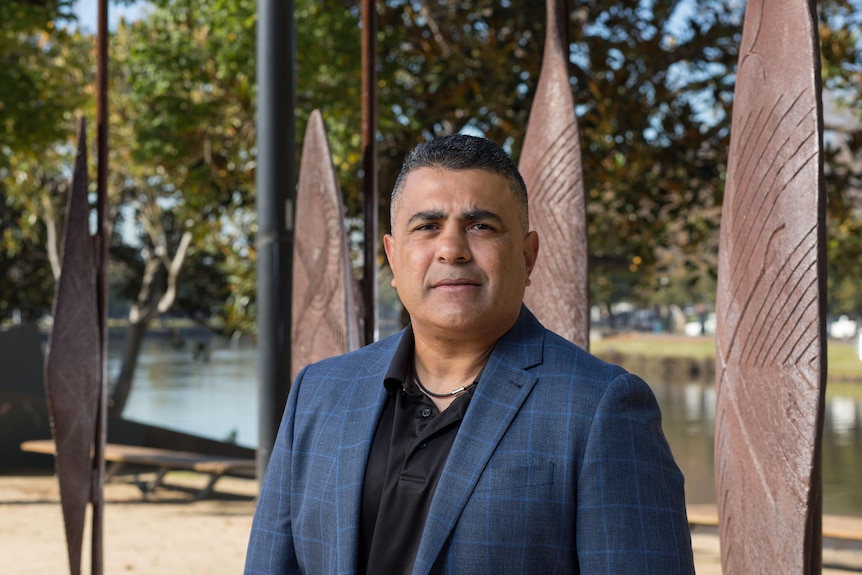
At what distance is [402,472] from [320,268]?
1.98m

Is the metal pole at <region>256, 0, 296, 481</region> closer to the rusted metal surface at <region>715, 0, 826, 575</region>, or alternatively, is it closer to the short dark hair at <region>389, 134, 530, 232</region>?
the rusted metal surface at <region>715, 0, 826, 575</region>

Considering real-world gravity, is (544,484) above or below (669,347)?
above

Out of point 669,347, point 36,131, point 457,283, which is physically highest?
point 36,131

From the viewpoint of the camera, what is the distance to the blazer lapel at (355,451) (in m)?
1.39

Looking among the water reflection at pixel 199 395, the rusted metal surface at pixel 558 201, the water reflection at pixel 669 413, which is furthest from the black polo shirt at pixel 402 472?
the water reflection at pixel 199 395

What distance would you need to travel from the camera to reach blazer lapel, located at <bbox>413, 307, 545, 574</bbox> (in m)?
1.32

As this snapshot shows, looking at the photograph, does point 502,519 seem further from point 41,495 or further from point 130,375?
point 130,375

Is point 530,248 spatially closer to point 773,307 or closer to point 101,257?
point 773,307

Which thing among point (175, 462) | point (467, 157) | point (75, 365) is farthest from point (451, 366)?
point (175, 462)

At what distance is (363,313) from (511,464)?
2052 mm

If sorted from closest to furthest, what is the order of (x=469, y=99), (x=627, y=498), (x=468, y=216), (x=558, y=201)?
(x=627, y=498)
(x=468, y=216)
(x=558, y=201)
(x=469, y=99)

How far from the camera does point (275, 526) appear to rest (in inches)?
59.4

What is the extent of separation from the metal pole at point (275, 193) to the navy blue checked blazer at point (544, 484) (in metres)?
2.42

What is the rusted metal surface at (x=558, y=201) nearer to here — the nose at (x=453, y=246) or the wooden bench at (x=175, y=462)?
the nose at (x=453, y=246)
